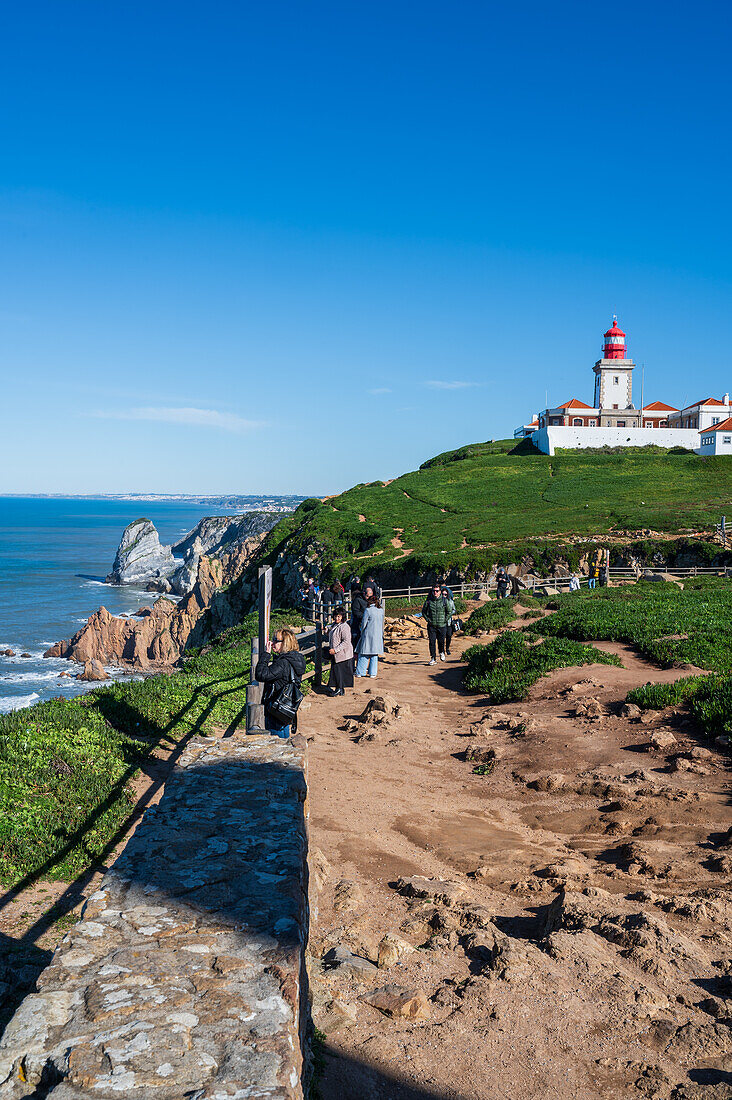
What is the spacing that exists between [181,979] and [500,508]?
56.1m

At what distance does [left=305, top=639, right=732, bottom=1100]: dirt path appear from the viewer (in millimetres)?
4391

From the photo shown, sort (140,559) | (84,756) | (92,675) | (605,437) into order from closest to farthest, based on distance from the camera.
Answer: (84,756) → (92,675) → (605,437) → (140,559)

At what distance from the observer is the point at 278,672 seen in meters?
8.60

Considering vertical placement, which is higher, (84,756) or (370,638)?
(370,638)

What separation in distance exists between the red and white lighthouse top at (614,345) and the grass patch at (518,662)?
83.3 metres

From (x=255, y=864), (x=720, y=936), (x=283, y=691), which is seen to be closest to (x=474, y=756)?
(x=283, y=691)

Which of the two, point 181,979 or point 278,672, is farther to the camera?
point 278,672

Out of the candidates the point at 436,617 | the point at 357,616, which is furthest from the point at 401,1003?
the point at 436,617

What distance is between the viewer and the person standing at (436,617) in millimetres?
16953

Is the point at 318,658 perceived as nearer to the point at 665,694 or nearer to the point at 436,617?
the point at 436,617

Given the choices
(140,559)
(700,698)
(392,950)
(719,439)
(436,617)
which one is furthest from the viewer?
(140,559)

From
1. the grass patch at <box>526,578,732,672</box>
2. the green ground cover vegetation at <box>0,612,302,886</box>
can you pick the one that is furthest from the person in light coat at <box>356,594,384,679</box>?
the grass patch at <box>526,578,732,672</box>

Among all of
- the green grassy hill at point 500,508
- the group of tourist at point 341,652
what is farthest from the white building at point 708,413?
the group of tourist at point 341,652

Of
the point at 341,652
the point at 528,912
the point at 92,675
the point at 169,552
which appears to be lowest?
the point at 92,675
